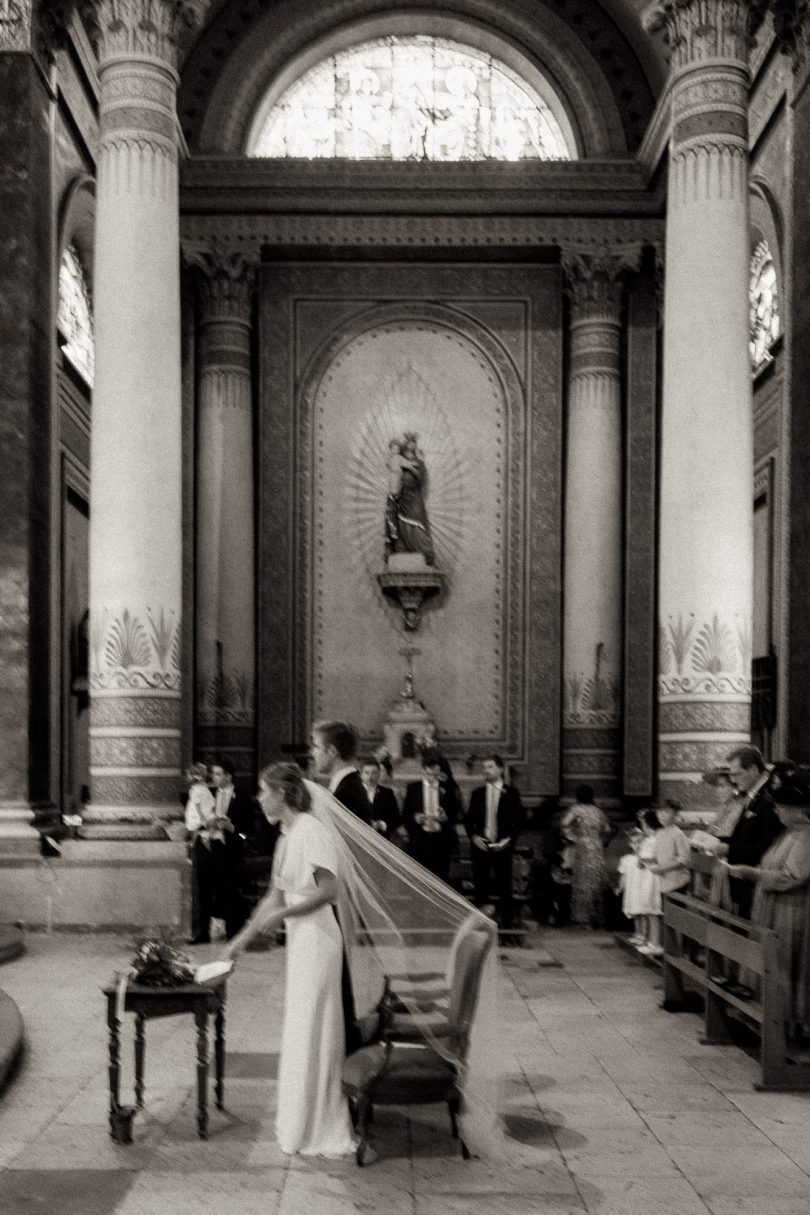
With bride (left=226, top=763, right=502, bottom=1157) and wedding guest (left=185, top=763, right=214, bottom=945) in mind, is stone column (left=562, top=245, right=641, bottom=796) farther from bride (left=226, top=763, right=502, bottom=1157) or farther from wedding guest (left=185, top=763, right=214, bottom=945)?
bride (left=226, top=763, right=502, bottom=1157)

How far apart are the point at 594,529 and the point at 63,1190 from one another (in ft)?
46.6

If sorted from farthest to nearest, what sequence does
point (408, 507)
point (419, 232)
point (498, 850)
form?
point (419, 232)
point (408, 507)
point (498, 850)

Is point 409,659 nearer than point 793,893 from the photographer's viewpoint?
No

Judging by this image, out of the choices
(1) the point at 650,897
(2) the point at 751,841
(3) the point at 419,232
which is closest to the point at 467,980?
(2) the point at 751,841

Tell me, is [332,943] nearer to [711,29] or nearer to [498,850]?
[498,850]

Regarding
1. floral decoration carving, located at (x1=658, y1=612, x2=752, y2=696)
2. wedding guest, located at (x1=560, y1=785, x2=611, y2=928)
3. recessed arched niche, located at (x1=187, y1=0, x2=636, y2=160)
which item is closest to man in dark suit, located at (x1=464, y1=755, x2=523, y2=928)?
wedding guest, located at (x1=560, y1=785, x2=611, y2=928)

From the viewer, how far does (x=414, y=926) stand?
23.0 feet

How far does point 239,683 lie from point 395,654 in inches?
82.2

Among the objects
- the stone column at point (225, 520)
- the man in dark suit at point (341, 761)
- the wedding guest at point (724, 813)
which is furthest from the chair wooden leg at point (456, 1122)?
the stone column at point (225, 520)

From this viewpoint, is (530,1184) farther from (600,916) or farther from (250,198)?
(250,198)

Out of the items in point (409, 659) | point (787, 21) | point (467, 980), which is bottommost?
point (467, 980)

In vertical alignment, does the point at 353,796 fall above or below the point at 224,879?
above

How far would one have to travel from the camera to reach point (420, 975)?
22.9 feet

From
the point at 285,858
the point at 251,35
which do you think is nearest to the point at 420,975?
the point at 285,858
